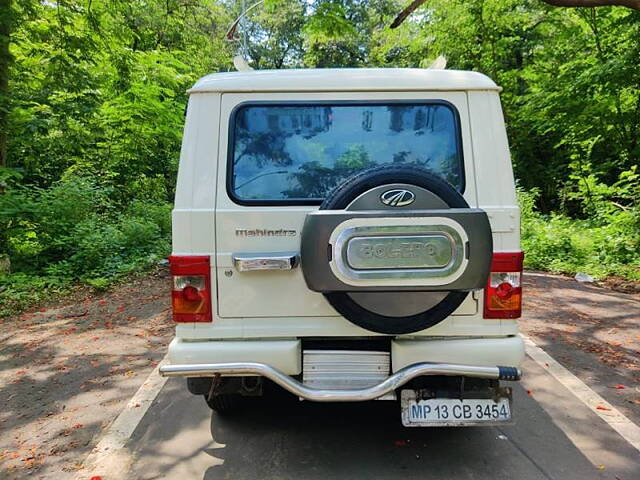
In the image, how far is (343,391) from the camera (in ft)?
8.77

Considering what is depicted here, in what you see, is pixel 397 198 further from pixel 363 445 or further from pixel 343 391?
pixel 363 445

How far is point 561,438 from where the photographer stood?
10.9ft

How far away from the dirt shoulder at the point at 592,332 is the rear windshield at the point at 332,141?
8.28 ft

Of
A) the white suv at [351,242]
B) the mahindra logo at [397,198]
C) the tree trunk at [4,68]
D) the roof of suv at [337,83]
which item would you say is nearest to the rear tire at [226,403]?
the white suv at [351,242]

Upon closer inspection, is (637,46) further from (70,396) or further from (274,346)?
(70,396)

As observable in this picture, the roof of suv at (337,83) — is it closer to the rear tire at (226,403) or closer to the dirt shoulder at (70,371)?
the rear tire at (226,403)

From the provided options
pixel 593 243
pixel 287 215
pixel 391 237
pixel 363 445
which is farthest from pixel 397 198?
pixel 593 243

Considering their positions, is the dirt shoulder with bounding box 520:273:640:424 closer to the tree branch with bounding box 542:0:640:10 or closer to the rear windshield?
the rear windshield

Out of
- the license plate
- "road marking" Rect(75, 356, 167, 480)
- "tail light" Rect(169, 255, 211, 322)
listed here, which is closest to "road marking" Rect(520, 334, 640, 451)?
the license plate

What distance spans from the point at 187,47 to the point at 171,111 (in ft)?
17.4

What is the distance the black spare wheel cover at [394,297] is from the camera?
264 centimetres

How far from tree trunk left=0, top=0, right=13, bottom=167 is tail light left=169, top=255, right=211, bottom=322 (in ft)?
24.4

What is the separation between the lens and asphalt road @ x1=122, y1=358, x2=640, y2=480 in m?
2.95

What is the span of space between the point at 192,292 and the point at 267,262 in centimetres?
47
